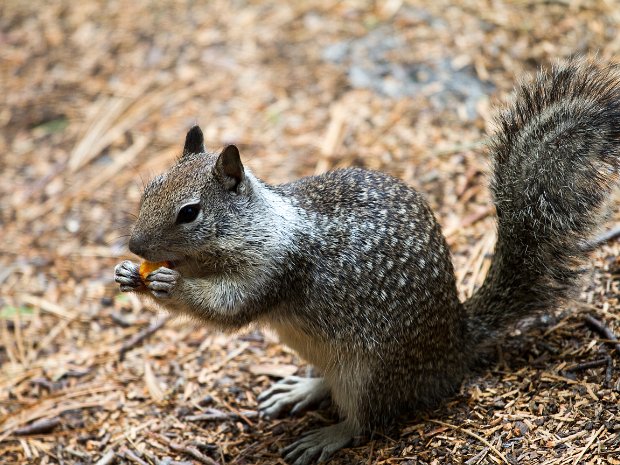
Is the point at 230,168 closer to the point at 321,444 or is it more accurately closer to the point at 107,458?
the point at 321,444

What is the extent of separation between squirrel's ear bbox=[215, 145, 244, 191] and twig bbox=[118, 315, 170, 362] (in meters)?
1.55

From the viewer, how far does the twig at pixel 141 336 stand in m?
4.29

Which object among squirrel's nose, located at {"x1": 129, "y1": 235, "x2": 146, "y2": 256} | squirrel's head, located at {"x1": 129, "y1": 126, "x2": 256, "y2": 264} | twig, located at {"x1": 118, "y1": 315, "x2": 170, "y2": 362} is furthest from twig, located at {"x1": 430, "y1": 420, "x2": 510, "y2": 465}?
twig, located at {"x1": 118, "y1": 315, "x2": 170, "y2": 362}

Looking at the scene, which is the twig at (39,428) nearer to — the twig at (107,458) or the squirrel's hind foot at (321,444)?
the twig at (107,458)

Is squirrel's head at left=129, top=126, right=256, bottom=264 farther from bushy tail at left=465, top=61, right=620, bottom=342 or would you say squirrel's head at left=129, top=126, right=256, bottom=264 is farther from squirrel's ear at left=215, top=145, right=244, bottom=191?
bushy tail at left=465, top=61, right=620, bottom=342

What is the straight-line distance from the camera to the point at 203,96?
606 centimetres

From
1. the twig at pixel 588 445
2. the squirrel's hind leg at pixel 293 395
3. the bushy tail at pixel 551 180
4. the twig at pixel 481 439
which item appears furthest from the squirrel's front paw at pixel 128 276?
the twig at pixel 588 445

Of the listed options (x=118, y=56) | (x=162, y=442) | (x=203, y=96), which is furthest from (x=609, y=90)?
(x=118, y=56)

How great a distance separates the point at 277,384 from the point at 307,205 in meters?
1.03

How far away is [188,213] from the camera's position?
Answer: 3.10m

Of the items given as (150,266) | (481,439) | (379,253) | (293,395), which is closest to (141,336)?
(293,395)

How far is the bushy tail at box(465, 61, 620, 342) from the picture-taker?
3.02 meters

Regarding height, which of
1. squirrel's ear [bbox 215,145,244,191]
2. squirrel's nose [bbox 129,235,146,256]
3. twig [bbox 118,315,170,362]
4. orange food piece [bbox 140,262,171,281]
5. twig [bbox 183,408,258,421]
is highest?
squirrel's ear [bbox 215,145,244,191]

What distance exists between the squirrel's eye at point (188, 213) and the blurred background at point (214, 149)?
0.40m
